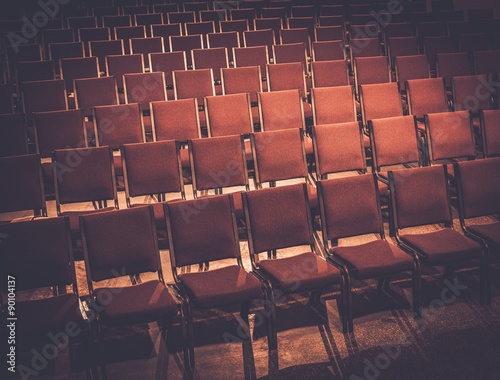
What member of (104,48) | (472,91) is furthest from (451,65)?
(104,48)

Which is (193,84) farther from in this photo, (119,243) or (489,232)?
(489,232)

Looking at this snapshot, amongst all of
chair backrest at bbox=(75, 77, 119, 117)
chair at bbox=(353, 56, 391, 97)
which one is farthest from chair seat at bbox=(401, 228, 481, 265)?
chair backrest at bbox=(75, 77, 119, 117)

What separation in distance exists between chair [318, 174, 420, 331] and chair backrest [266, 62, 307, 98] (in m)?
1.50

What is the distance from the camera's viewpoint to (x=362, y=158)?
2.90 metres

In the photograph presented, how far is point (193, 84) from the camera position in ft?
12.2

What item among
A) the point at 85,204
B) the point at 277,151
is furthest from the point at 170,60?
the point at 277,151

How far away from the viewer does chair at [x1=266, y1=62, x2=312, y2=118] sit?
381cm

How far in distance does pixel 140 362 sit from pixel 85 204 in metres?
1.39

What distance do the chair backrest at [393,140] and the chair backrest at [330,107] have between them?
0.47 meters

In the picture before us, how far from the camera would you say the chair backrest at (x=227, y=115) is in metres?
3.27

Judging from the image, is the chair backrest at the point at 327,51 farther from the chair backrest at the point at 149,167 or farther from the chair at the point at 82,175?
the chair at the point at 82,175

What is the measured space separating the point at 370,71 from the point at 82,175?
2132 millimetres

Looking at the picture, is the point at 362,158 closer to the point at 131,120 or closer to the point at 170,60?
the point at 131,120

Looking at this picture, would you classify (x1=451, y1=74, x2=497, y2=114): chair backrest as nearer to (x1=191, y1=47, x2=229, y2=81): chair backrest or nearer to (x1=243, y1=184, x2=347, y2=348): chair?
(x1=191, y1=47, x2=229, y2=81): chair backrest
